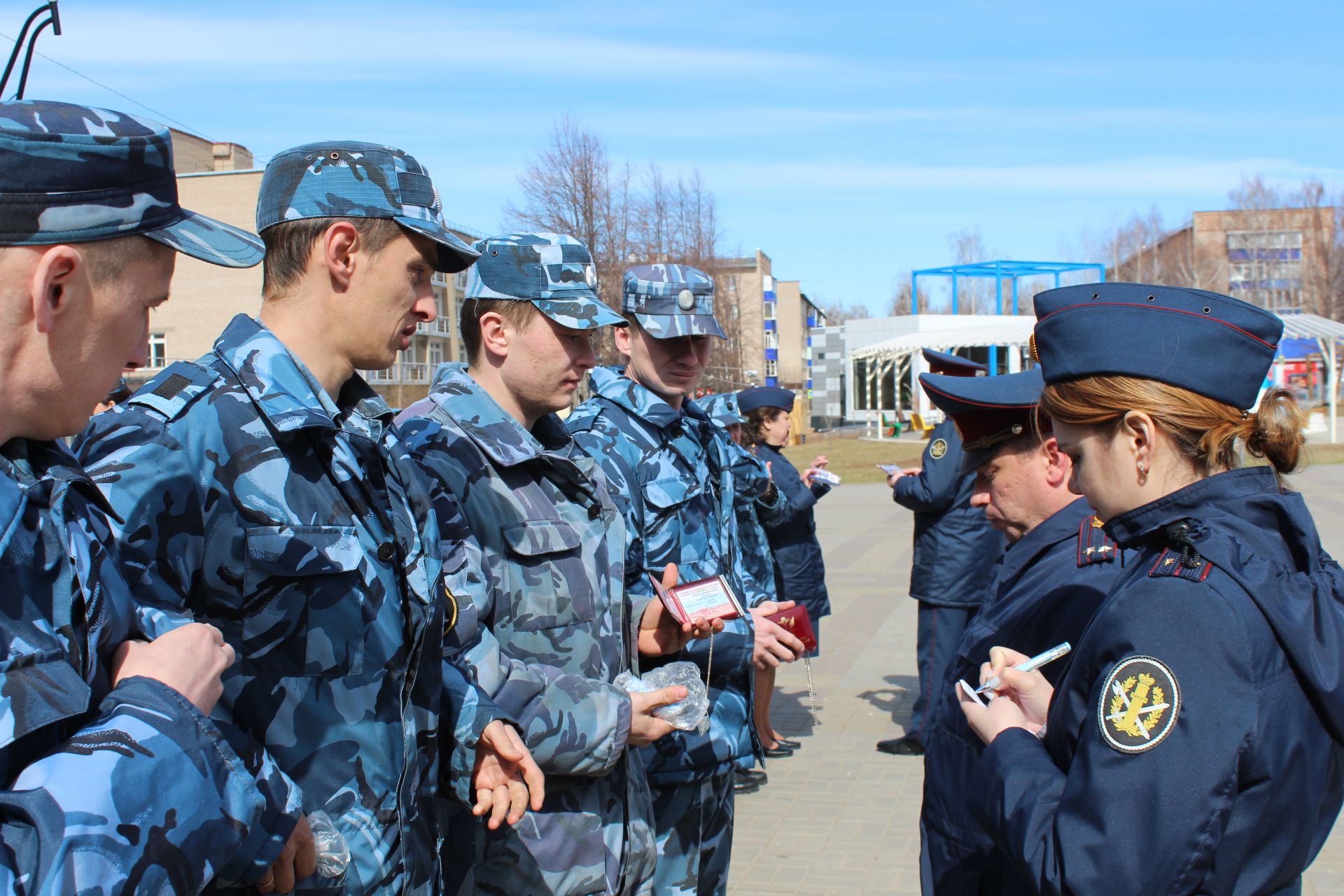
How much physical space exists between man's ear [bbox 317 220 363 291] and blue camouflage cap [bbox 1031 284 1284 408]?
1457mm

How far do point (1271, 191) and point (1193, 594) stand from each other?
2703 inches

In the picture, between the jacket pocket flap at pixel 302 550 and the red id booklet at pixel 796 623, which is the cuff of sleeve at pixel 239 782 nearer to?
the jacket pocket flap at pixel 302 550

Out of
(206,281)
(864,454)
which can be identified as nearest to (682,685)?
(864,454)

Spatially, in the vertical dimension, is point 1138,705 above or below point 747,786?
above

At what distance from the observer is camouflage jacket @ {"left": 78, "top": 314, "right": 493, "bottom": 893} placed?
185 cm

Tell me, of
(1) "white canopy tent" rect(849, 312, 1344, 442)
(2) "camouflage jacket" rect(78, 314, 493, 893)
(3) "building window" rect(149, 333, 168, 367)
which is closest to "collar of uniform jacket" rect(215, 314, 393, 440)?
→ (2) "camouflage jacket" rect(78, 314, 493, 893)

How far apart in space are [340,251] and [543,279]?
928mm

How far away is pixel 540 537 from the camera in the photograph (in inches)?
111

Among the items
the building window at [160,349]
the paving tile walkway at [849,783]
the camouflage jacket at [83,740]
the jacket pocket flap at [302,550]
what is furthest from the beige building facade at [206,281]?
the camouflage jacket at [83,740]

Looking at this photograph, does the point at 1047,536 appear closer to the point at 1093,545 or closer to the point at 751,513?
the point at 1093,545

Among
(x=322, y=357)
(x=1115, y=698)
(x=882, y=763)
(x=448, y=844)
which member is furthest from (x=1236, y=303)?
(x=882, y=763)

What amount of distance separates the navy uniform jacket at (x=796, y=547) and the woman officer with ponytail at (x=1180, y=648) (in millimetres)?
4709

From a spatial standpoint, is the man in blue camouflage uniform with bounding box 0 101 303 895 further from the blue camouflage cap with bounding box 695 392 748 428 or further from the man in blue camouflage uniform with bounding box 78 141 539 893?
the blue camouflage cap with bounding box 695 392 748 428

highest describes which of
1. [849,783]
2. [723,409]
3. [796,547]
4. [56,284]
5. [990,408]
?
[56,284]
